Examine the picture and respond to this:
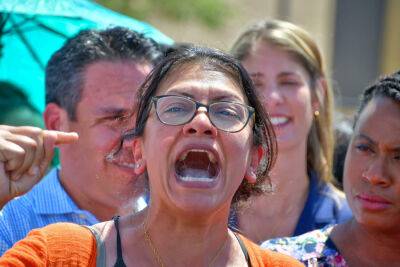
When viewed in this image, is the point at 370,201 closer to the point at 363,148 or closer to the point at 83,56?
the point at 363,148

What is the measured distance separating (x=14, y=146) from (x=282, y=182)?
6.50 feet

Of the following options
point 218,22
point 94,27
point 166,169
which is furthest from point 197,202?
point 218,22

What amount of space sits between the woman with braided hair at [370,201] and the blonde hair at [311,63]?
1.15m

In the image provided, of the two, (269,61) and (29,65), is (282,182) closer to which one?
(269,61)

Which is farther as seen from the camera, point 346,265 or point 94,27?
point 94,27

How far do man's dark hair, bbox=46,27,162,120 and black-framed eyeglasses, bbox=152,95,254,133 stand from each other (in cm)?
133

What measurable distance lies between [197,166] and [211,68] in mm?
327

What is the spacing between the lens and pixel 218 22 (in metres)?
11.2

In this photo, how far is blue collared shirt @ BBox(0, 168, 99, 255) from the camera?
145 inches

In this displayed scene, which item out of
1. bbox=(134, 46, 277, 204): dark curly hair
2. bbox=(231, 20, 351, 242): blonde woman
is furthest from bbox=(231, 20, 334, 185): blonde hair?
bbox=(134, 46, 277, 204): dark curly hair

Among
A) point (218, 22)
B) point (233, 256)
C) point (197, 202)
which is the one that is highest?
point (197, 202)

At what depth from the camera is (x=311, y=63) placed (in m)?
4.87

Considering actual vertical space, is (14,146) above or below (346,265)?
above

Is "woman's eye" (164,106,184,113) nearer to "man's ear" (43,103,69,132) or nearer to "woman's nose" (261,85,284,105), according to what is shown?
"man's ear" (43,103,69,132)
